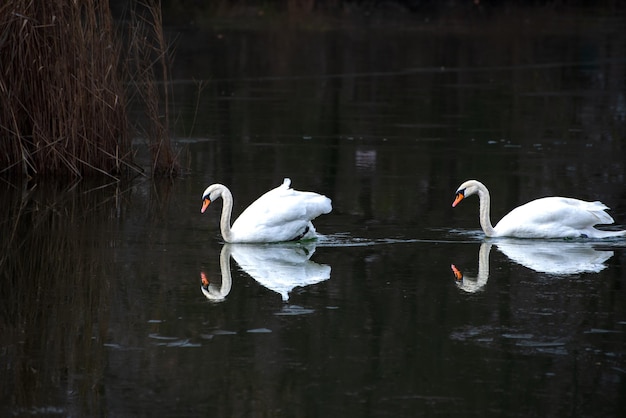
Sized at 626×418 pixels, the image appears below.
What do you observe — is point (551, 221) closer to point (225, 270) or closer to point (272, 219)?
point (272, 219)

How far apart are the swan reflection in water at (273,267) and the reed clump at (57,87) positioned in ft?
10.5

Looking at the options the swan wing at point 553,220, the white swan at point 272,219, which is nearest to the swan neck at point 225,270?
the white swan at point 272,219

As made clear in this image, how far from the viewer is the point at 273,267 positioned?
9.91 m

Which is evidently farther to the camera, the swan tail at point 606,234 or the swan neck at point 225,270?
the swan tail at point 606,234

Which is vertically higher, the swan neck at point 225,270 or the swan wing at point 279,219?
the swan wing at point 279,219

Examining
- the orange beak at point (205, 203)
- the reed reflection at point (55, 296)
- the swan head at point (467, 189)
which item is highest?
the swan head at point (467, 189)

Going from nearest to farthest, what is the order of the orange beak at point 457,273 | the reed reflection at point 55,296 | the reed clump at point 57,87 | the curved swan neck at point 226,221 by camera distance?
the reed reflection at point 55,296 < the orange beak at point 457,273 < the curved swan neck at point 226,221 < the reed clump at point 57,87

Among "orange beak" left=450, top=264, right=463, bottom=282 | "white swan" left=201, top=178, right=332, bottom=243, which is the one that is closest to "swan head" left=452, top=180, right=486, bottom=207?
"white swan" left=201, top=178, right=332, bottom=243

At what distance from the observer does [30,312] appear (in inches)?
325

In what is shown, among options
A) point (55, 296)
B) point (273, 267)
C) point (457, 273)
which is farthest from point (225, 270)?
point (457, 273)

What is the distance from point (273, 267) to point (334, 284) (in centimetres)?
89

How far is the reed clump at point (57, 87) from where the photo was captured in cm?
1304

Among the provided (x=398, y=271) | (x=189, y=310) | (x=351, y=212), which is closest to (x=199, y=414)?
(x=189, y=310)

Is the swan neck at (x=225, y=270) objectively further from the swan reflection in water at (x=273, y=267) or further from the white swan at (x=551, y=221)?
the white swan at (x=551, y=221)
